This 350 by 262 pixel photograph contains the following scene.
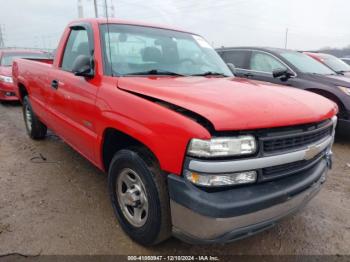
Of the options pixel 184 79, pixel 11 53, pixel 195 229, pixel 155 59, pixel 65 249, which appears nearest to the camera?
pixel 195 229

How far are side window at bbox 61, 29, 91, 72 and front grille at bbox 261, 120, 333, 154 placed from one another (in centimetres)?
214

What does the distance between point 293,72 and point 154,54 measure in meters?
3.83

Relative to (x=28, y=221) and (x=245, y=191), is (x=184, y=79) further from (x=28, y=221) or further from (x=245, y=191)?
(x=28, y=221)

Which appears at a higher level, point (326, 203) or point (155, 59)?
point (155, 59)

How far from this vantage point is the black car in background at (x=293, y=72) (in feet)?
17.4

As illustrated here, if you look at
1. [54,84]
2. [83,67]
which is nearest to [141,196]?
[83,67]

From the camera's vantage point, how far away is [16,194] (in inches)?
129

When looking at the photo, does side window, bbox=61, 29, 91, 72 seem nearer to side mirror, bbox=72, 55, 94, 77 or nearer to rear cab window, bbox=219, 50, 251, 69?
side mirror, bbox=72, 55, 94, 77

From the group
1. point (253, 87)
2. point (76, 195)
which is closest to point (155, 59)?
point (253, 87)

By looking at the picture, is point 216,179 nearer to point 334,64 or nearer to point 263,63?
point 263,63

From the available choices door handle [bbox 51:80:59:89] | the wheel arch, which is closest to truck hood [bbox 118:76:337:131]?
the wheel arch

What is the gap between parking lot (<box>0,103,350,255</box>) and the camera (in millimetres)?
2469

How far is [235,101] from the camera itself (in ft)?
6.81

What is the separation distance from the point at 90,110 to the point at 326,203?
Answer: 266cm
